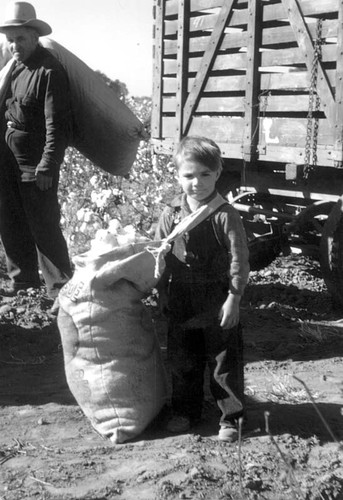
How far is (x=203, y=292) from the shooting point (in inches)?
131

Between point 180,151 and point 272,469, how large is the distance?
4.29ft

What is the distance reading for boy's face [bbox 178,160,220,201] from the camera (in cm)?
321

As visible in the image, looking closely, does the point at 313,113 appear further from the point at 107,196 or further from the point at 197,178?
the point at 197,178

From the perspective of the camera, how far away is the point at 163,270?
10.7ft

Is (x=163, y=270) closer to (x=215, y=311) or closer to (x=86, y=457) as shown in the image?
(x=215, y=311)

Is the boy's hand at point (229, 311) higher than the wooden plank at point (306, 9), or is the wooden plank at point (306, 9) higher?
the wooden plank at point (306, 9)

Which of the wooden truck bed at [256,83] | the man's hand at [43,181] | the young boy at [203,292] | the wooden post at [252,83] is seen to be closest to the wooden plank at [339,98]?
the wooden truck bed at [256,83]

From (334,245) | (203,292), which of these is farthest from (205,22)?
(203,292)

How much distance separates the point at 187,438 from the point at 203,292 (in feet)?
2.02

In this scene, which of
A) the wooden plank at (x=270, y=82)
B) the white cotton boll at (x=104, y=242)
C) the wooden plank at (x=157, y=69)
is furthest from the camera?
the wooden plank at (x=157, y=69)

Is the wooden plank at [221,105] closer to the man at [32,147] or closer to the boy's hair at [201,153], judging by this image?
the man at [32,147]

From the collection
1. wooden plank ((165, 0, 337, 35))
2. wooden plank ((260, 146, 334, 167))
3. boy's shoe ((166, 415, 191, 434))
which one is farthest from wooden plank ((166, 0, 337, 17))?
boy's shoe ((166, 415, 191, 434))

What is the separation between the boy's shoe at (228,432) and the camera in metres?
3.28

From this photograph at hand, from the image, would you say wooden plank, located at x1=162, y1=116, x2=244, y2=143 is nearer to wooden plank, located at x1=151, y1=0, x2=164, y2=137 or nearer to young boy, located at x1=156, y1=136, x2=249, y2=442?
wooden plank, located at x1=151, y1=0, x2=164, y2=137
